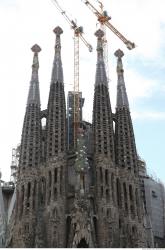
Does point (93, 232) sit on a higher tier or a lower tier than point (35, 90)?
lower

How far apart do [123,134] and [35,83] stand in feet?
41.8

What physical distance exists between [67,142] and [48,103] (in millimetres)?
5470

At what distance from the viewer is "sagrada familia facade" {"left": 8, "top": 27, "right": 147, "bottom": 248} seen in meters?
59.3

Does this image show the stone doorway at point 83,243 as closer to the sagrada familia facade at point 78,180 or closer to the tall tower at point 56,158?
the sagrada familia facade at point 78,180

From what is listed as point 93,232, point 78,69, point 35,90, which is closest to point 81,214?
point 93,232

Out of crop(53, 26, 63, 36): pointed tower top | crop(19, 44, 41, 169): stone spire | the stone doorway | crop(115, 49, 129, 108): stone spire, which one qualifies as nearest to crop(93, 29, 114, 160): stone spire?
crop(115, 49, 129, 108): stone spire

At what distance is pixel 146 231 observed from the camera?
2537 inches

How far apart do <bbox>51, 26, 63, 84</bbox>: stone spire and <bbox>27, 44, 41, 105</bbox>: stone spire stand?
2.34 meters

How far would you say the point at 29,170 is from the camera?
2532 inches

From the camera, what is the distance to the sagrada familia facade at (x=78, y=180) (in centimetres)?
5934

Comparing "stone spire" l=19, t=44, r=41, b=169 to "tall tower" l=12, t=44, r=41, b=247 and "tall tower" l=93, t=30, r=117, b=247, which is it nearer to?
"tall tower" l=12, t=44, r=41, b=247

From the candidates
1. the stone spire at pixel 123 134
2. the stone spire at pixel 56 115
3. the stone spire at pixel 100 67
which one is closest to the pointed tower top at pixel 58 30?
the stone spire at pixel 56 115

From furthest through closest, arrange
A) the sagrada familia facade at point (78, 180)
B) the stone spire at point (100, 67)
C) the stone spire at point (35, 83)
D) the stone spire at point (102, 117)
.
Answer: the stone spire at point (100, 67) → the stone spire at point (35, 83) → the stone spire at point (102, 117) → the sagrada familia facade at point (78, 180)

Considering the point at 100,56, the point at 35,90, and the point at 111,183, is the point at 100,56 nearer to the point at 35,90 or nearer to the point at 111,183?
the point at 35,90
